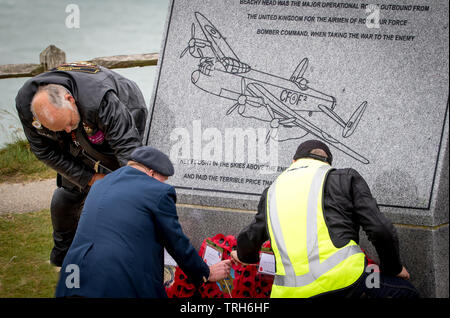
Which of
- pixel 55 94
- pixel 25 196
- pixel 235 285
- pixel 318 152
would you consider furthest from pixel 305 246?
pixel 25 196

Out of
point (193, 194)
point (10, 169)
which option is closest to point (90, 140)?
point (193, 194)

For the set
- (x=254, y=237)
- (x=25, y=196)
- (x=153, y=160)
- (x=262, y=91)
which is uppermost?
(x=262, y=91)

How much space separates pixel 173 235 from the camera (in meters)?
2.41

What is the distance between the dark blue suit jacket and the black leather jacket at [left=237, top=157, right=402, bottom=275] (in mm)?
840

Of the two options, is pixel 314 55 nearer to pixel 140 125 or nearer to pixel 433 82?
pixel 433 82

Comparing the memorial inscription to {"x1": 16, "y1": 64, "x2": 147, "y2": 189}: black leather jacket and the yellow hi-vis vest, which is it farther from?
the yellow hi-vis vest

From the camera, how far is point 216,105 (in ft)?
12.0

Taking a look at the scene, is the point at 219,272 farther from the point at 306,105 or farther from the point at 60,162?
the point at 60,162

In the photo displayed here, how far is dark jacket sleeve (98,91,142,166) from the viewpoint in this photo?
10.8ft

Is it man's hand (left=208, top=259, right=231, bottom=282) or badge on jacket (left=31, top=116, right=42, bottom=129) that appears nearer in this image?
man's hand (left=208, top=259, right=231, bottom=282)

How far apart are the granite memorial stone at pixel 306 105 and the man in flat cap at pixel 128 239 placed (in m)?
1.07

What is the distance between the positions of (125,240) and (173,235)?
27 centimetres

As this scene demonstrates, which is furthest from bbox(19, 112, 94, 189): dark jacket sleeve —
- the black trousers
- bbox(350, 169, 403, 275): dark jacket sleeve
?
bbox(350, 169, 403, 275): dark jacket sleeve
